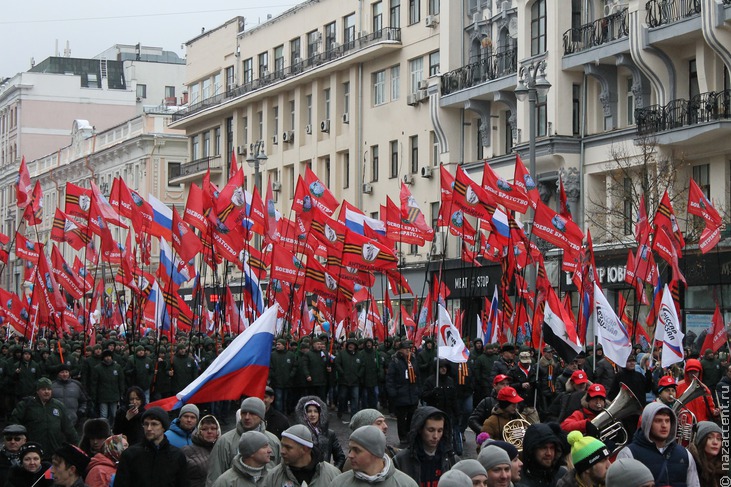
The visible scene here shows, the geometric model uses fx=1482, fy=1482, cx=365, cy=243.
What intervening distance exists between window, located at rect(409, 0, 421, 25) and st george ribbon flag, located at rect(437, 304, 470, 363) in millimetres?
30182

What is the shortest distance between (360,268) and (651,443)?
1774cm

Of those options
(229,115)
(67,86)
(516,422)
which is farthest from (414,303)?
(67,86)

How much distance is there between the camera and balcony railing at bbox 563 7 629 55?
37.3m

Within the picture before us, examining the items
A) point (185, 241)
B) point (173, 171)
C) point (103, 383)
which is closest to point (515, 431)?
point (103, 383)

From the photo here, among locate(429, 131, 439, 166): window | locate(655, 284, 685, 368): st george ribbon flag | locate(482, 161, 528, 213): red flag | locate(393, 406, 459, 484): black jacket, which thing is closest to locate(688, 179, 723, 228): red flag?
locate(482, 161, 528, 213): red flag

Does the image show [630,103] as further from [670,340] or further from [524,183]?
[670,340]

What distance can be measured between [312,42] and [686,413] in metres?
45.2

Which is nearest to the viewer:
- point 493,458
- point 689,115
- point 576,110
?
point 493,458

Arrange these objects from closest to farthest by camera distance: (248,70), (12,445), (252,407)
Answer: (252,407) < (12,445) < (248,70)

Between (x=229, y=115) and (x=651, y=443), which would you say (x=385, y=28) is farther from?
(x=651, y=443)

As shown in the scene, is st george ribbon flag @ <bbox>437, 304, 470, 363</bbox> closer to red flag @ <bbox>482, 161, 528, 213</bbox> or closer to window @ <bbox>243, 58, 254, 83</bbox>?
red flag @ <bbox>482, 161, 528, 213</bbox>

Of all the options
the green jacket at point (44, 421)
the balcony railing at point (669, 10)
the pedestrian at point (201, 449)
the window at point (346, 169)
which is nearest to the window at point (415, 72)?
the window at point (346, 169)

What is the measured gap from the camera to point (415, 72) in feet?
162

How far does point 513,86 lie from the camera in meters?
42.2
